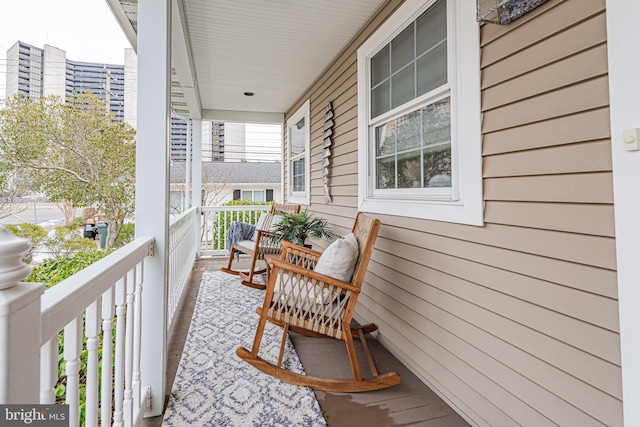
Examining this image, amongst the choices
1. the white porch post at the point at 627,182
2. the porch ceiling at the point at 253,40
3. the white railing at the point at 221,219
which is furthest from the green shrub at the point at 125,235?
the white railing at the point at 221,219

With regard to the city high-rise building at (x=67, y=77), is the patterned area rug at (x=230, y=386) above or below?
below

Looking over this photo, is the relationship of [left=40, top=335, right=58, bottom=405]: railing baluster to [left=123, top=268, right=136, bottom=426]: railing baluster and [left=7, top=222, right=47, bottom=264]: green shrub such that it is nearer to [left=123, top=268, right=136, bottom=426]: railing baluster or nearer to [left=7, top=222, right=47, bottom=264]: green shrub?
[left=7, top=222, right=47, bottom=264]: green shrub

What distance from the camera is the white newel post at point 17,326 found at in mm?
529

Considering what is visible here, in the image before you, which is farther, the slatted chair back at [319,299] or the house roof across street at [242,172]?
the house roof across street at [242,172]

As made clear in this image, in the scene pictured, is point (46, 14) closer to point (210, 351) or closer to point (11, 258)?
point (11, 258)

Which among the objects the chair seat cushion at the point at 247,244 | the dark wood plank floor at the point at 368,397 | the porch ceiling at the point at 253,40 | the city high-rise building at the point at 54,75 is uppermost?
the porch ceiling at the point at 253,40

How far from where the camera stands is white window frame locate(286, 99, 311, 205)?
4.74 m

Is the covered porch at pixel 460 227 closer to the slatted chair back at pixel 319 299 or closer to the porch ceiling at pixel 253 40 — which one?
the porch ceiling at pixel 253 40

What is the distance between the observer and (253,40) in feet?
10.9

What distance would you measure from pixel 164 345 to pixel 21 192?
120 centimetres

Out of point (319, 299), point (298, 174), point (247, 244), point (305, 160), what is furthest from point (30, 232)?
point (298, 174)

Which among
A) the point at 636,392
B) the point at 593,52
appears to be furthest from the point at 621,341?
the point at 593,52

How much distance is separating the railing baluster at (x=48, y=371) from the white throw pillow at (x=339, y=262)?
5.06ft

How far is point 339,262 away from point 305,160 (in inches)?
117
